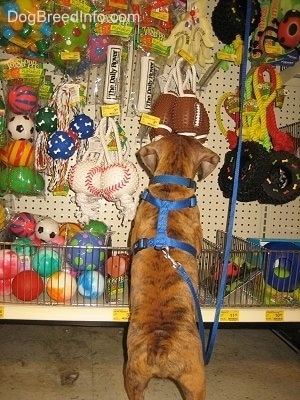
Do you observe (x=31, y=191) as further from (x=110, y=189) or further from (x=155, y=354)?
(x=155, y=354)

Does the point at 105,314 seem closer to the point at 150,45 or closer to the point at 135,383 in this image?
the point at 135,383

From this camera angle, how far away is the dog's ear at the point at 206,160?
5.80 ft

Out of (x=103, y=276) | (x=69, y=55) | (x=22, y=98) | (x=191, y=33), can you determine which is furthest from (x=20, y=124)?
(x=191, y=33)

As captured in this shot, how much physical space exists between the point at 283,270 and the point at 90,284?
36.0 inches

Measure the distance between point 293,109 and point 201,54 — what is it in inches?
32.3

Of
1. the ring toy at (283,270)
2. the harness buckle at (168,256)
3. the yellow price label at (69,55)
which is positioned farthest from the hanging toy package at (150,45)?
the ring toy at (283,270)

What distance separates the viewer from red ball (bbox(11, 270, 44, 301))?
1.64 meters

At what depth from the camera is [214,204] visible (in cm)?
250

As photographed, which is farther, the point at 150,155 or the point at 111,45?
the point at 111,45

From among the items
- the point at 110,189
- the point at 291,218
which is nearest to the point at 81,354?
the point at 110,189

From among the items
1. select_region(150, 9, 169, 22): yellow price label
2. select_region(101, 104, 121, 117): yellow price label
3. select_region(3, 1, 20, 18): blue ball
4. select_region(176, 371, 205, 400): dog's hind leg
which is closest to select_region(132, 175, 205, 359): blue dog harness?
select_region(176, 371, 205, 400): dog's hind leg

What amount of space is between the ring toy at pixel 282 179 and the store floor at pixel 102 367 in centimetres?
87

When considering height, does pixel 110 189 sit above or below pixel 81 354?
above

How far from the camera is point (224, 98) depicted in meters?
2.32
